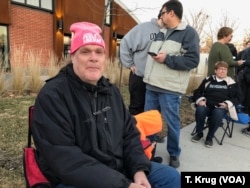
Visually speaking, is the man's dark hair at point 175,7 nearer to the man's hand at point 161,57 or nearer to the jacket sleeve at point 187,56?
the jacket sleeve at point 187,56

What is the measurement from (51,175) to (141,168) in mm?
640

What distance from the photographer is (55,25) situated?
1812cm

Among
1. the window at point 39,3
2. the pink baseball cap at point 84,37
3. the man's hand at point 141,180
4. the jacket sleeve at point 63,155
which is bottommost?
the man's hand at point 141,180

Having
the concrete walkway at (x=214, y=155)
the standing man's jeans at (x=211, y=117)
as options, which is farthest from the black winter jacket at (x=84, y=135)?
the standing man's jeans at (x=211, y=117)

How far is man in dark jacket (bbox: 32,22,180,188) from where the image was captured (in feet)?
5.91

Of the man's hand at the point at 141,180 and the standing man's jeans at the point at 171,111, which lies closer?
the man's hand at the point at 141,180

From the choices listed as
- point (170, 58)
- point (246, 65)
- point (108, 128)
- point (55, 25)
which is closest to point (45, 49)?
point (55, 25)

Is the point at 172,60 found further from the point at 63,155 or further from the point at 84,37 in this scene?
the point at 63,155

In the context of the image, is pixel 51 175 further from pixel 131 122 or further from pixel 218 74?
pixel 218 74

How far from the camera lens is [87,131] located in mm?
1978

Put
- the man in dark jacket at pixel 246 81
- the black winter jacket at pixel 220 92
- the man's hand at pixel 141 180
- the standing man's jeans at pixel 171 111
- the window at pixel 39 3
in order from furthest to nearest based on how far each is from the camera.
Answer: the window at pixel 39 3 → the man in dark jacket at pixel 246 81 → the black winter jacket at pixel 220 92 → the standing man's jeans at pixel 171 111 → the man's hand at pixel 141 180

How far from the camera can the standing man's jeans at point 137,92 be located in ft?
13.1

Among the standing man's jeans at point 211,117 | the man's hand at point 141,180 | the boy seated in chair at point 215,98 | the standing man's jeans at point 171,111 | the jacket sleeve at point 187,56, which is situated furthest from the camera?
the boy seated in chair at point 215,98

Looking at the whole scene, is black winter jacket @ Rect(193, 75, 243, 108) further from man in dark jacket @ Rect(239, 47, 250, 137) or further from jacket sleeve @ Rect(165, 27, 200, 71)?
jacket sleeve @ Rect(165, 27, 200, 71)
